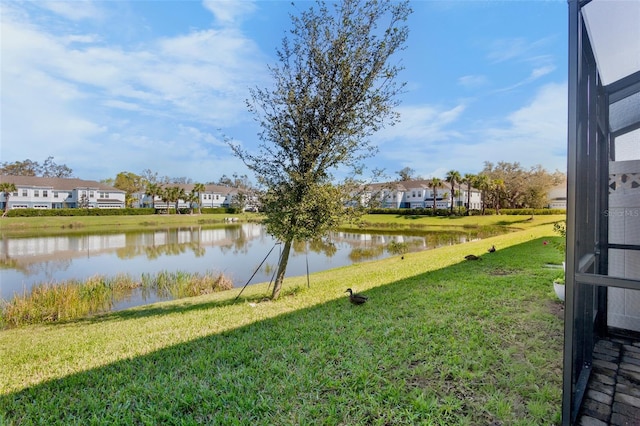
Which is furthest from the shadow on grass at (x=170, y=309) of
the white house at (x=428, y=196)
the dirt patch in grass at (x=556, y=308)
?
the white house at (x=428, y=196)

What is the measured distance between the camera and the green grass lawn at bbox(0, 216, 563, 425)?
8.05 feet

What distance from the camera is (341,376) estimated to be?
290 cm

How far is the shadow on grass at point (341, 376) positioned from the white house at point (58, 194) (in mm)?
56797

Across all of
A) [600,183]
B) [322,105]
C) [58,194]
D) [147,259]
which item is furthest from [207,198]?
[600,183]

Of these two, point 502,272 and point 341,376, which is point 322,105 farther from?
point 502,272

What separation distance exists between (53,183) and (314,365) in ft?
204

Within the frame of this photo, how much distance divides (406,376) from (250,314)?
3.26 metres

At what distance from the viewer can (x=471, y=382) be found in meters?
2.71

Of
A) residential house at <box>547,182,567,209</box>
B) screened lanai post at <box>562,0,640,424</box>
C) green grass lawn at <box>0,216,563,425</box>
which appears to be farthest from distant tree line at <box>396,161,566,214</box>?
screened lanai post at <box>562,0,640,424</box>

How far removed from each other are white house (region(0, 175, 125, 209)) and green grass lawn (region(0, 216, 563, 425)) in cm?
5403

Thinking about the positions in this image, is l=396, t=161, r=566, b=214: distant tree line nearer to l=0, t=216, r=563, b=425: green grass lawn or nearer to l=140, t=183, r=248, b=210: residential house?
l=0, t=216, r=563, b=425: green grass lawn

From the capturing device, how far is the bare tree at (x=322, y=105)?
19.6ft

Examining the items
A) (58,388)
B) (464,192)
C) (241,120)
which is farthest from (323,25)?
(464,192)

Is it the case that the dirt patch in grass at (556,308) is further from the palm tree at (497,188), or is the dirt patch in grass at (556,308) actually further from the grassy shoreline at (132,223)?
the palm tree at (497,188)
